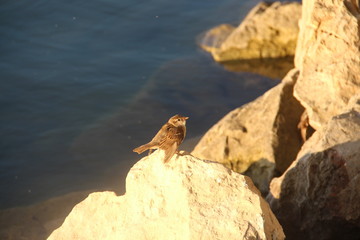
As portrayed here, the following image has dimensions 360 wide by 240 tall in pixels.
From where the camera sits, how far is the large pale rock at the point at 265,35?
49.9 feet

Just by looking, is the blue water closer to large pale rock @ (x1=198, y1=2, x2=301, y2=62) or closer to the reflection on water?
the reflection on water

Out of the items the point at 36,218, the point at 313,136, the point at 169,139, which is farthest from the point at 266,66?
the point at 169,139

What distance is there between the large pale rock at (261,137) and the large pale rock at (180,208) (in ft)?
12.6

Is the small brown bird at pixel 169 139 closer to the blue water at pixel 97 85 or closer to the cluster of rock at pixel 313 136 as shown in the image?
the cluster of rock at pixel 313 136

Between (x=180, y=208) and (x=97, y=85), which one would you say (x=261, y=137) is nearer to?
(x=180, y=208)

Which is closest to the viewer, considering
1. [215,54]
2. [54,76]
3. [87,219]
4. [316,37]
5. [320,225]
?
[87,219]

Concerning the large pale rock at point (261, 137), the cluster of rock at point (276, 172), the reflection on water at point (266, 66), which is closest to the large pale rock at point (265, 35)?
the reflection on water at point (266, 66)

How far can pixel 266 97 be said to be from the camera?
34.0 ft

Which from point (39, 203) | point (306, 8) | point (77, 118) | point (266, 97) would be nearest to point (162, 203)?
point (266, 97)

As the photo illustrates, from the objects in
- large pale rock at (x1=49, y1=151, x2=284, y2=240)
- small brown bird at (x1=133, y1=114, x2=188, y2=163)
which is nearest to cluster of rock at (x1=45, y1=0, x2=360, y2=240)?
large pale rock at (x1=49, y1=151, x2=284, y2=240)

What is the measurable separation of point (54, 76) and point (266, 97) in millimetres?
6385

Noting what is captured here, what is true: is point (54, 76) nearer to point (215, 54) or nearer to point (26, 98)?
point (26, 98)

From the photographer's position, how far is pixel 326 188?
766 centimetres

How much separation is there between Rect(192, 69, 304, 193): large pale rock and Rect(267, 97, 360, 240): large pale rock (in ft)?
5.68
